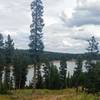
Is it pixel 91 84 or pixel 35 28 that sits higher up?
pixel 35 28

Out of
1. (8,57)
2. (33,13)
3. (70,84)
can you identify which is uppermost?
(33,13)

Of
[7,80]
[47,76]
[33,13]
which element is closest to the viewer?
[33,13]

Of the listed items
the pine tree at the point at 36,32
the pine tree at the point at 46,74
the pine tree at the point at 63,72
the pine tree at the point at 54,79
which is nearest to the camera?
the pine tree at the point at 36,32

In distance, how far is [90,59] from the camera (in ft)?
236

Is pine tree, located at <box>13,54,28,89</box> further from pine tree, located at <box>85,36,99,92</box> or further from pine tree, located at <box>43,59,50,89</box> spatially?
pine tree, located at <box>85,36,99,92</box>

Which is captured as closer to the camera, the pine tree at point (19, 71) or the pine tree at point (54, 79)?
the pine tree at point (19, 71)

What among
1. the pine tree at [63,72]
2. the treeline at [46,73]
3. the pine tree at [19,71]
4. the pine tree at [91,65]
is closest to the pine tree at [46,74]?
the treeline at [46,73]

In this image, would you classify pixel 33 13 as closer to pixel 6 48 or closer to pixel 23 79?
pixel 6 48

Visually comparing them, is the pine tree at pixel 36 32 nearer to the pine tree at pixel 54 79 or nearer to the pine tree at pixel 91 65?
the pine tree at pixel 91 65

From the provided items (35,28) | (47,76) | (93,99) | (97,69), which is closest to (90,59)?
(97,69)

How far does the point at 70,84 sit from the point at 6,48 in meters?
35.7

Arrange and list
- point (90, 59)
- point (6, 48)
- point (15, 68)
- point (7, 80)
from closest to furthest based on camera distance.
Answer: point (90, 59)
point (6, 48)
point (7, 80)
point (15, 68)

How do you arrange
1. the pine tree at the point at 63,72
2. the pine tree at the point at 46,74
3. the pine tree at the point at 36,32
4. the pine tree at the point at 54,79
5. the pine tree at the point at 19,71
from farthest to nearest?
the pine tree at the point at 63,72
the pine tree at the point at 54,79
the pine tree at the point at 46,74
the pine tree at the point at 19,71
the pine tree at the point at 36,32

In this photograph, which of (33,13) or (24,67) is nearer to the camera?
(33,13)
